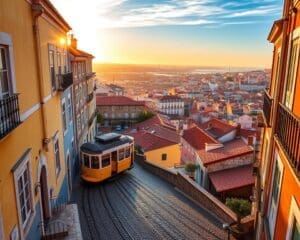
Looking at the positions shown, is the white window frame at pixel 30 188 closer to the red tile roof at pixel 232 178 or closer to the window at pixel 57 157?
the window at pixel 57 157

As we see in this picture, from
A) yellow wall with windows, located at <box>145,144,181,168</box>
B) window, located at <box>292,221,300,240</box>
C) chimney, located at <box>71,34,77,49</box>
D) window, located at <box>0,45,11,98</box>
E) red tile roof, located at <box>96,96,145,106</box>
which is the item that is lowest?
yellow wall with windows, located at <box>145,144,181,168</box>

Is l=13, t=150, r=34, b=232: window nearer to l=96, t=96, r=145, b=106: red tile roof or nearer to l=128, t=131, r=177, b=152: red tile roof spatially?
l=128, t=131, r=177, b=152: red tile roof

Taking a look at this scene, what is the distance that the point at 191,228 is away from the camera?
1168 centimetres

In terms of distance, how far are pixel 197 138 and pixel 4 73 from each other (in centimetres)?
2553

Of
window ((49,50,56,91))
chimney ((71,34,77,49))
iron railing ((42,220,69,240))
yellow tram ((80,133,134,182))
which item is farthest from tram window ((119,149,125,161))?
chimney ((71,34,77,49))

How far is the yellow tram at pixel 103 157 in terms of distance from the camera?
15.5 metres

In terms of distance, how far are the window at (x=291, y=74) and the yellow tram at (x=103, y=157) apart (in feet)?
37.0

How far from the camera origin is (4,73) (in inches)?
231

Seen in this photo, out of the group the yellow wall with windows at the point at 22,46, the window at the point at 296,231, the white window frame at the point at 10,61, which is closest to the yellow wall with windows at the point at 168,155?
the yellow wall with windows at the point at 22,46

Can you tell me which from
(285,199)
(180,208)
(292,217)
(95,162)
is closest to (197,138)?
(95,162)

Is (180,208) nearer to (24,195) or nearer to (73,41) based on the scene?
(24,195)

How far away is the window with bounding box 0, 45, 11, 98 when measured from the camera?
570 cm

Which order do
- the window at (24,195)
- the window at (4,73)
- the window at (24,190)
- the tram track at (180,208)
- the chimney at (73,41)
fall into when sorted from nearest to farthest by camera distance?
the window at (4,73) → the window at (24,190) → the window at (24,195) → the tram track at (180,208) → the chimney at (73,41)

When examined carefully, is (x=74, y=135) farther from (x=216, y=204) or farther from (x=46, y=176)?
(x=216, y=204)
